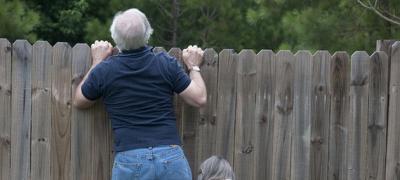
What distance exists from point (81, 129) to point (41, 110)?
299 mm

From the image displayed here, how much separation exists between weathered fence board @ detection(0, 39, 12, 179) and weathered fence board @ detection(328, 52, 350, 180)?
2189 mm

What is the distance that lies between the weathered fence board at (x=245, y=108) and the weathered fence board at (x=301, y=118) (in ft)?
0.92

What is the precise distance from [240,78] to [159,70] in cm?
75

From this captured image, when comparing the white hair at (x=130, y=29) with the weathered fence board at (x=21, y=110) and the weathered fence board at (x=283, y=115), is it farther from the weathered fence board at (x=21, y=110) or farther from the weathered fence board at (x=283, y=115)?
the weathered fence board at (x=283, y=115)

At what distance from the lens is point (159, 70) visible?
4387 mm

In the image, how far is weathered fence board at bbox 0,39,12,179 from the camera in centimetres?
491

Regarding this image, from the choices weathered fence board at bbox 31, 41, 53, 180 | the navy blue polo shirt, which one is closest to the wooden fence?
weathered fence board at bbox 31, 41, 53, 180

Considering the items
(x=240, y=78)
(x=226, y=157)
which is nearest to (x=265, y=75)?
(x=240, y=78)

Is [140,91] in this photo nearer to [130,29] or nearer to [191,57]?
[130,29]

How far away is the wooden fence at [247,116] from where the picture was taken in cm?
491

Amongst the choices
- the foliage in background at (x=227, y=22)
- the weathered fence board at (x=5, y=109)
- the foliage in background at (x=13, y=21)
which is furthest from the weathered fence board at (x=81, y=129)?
the foliage in background at (x=13, y=21)

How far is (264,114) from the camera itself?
4941 millimetres

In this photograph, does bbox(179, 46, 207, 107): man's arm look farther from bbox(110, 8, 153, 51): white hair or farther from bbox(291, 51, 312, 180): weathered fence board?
bbox(291, 51, 312, 180): weathered fence board

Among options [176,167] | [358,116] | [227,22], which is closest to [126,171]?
[176,167]
